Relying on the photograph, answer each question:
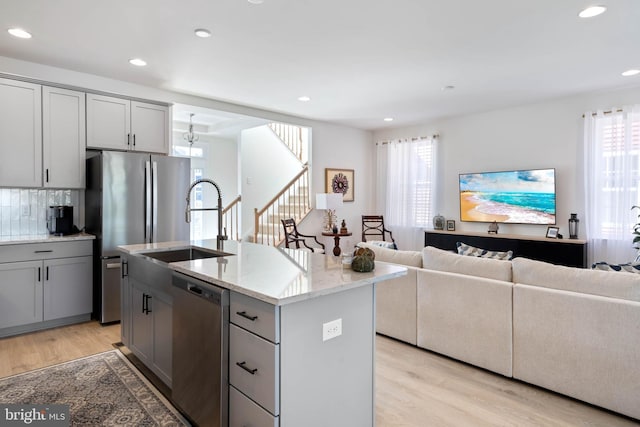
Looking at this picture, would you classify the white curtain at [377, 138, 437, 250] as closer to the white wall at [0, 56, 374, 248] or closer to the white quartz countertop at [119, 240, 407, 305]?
the white wall at [0, 56, 374, 248]

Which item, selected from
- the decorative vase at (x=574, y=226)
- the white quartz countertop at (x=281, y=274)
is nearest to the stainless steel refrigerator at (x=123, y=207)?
the white quartz countertop at (x=281, y=274)

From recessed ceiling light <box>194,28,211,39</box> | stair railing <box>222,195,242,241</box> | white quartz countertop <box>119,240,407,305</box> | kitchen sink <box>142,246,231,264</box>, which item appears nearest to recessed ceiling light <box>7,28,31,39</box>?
recessed ceiling light <box>194,28,211,39</box>

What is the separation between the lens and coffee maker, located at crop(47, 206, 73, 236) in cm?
402

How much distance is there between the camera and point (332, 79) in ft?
14.4

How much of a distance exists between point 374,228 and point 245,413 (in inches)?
220

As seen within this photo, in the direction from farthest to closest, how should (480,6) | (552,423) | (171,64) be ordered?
(171,64), (480,6), (552,423)

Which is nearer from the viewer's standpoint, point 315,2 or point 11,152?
point 315,2

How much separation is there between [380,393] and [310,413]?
1.01 m

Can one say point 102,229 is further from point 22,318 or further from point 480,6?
point 480,6

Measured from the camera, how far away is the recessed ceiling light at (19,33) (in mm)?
3104

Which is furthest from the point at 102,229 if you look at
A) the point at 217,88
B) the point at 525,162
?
Answer: the point at 525,162

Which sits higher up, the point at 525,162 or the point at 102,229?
the point at 525,162

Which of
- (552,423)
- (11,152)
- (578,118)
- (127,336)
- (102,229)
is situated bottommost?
(552,423)

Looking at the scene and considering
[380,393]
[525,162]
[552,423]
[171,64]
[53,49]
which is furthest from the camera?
[525,162]
